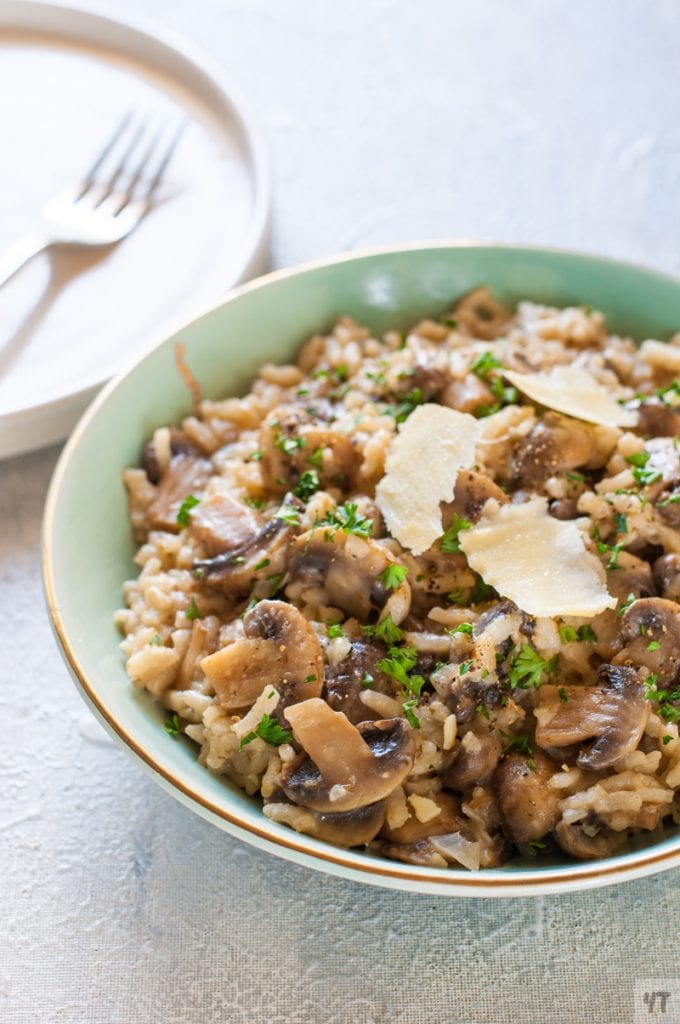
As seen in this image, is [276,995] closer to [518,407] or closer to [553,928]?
[553,928]

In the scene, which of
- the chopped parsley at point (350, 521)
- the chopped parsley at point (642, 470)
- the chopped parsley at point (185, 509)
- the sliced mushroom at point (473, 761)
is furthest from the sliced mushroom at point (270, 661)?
the chopped parsley at point (642, 470)

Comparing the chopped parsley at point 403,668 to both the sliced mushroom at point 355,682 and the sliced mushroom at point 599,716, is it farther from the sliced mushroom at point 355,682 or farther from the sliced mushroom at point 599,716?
the sliced mushroom at point 599,716

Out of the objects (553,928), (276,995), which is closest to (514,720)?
(553,928)

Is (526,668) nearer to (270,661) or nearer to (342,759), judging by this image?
(342,759)

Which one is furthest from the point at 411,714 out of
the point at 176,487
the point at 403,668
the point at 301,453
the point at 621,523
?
the point at 176,487

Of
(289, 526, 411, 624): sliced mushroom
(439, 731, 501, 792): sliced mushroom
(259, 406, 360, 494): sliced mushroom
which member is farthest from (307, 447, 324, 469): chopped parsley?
(439, 731, 501, 792): sliced mushroom

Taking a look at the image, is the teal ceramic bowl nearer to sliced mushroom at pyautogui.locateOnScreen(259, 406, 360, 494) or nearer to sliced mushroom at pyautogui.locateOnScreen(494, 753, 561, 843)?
sliced mushroom at pyautogui.locateOnScreen(494, 753, 561, 843)
